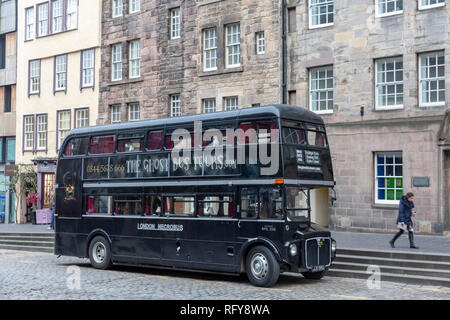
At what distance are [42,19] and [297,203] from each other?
2803 centimetres

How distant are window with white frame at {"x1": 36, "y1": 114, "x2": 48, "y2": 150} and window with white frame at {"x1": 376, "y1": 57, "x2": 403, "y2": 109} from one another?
20.8 meters

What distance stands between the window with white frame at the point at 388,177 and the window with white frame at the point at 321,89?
9.28 ft

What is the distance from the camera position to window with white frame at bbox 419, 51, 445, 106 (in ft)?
71.1

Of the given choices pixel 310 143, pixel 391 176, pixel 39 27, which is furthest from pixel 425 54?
pixel 39 27

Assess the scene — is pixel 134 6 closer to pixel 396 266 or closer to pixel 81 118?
pixel 81 118

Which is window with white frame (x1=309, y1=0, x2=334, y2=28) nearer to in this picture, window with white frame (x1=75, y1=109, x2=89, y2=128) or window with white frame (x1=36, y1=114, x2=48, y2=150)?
window with white frame (x1=75, y1=109, x2=89, y2=128)

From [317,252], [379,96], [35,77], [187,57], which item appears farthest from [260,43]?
[35,77]

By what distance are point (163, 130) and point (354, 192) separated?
9.48m

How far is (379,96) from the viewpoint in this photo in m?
23.2

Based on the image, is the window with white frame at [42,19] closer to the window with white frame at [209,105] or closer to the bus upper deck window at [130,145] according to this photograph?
the window with white frame at [209,105]

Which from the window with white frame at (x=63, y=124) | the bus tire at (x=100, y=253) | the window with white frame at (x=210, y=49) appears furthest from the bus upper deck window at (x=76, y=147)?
the window with white frame at (x=63, y=124)

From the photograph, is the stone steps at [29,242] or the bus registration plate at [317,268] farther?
the stone steps at [29,242]

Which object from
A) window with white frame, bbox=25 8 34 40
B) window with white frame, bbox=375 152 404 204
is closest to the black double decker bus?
window with white frame, bbox=375 152 404 204

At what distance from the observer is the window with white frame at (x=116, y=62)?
33.1 m
